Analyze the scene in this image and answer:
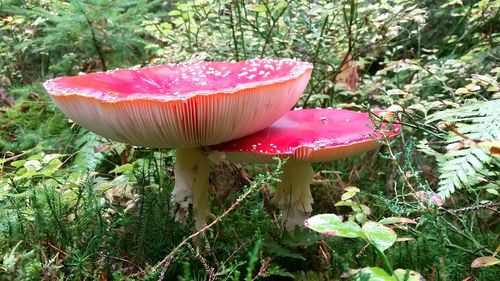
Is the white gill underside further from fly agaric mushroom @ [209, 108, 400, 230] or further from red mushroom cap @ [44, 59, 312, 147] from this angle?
fly agaric mushroom @ [209, 108, 400, 230]

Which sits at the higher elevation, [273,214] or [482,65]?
[482,65]

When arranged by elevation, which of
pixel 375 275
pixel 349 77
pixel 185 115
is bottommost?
pixel 349 77

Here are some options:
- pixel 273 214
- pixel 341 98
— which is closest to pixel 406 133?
pixel 341 98

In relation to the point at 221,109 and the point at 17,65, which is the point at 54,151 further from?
the point at 221,109

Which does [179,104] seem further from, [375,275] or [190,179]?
A: [375,275]

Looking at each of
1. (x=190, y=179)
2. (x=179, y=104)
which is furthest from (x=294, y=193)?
(x=179, y=104)

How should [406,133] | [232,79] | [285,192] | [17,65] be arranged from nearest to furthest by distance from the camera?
1. [232,79]
2. [285,192]
3. [406,133]
4. [17,65]

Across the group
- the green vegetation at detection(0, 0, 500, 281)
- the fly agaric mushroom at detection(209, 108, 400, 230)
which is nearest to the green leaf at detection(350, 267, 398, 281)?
the green vegetation at detection(0, 0, 500, 281)

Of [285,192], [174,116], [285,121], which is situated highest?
[174,116]
